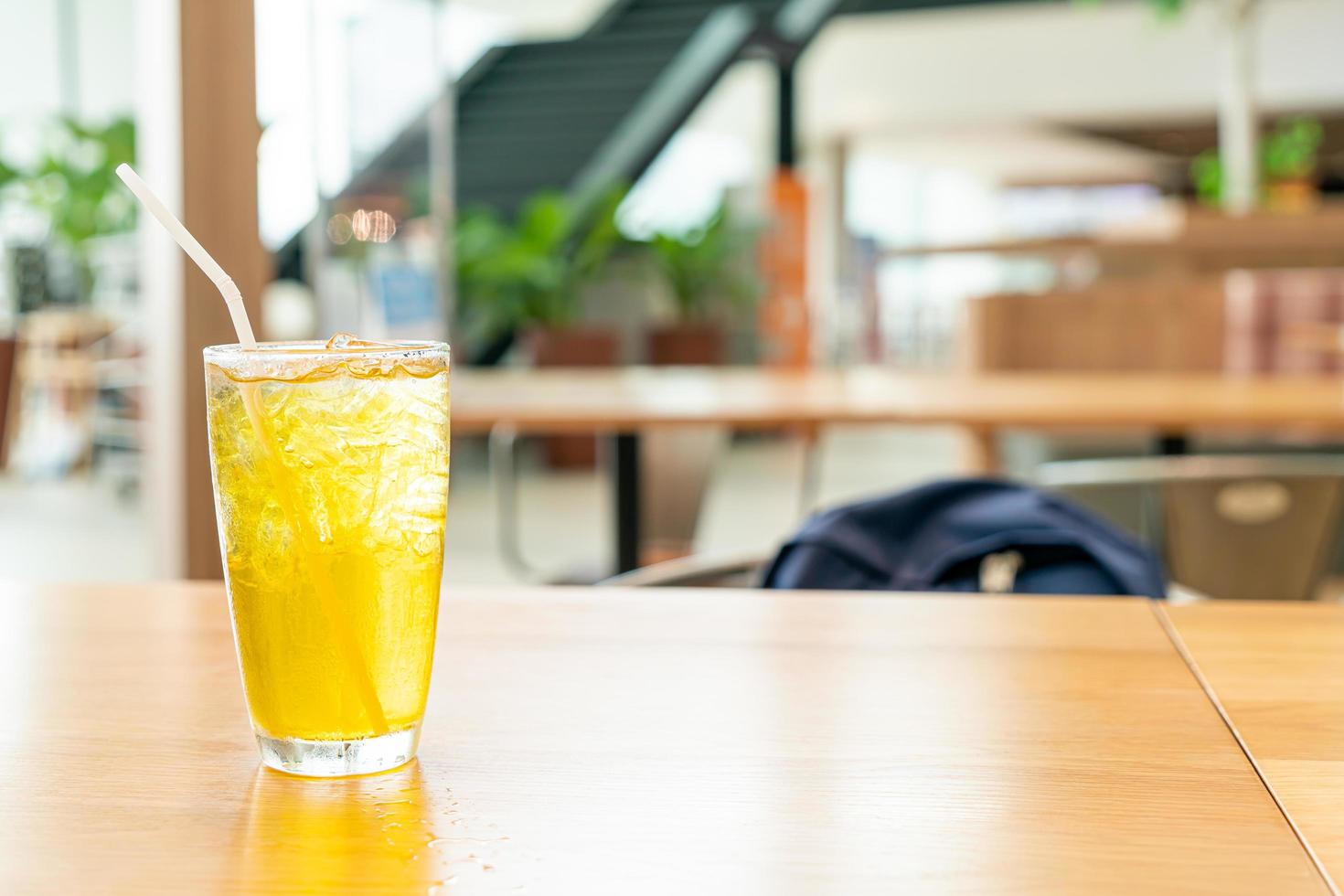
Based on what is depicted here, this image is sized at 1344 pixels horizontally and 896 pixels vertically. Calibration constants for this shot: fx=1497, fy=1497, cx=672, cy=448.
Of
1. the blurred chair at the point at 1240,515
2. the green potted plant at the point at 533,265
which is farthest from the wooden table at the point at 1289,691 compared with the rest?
the green potted plant at the point at 533,265

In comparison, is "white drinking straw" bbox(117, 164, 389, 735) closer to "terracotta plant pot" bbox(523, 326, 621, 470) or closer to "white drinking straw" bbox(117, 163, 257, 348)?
"white drinking straw" bbox(117, 163, 257, 348)

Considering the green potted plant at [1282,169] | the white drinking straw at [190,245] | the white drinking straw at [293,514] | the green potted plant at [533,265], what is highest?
the green potted plant at [1282,169]

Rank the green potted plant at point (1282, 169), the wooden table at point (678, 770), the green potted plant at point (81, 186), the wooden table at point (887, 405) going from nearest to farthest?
the wooden table at point (678, 770), the wooden table at point (887, 405), the green potted plant at point (81, 186), the green potted plant at point (1282, 169)

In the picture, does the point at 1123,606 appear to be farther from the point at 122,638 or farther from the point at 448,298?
the point at 448,298

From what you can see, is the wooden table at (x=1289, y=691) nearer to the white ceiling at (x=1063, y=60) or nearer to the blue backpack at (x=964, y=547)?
the blue backpack at (x=964, y=547)

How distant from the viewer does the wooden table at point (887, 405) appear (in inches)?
78.5

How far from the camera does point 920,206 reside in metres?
18.6

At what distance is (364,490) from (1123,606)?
1.34 ft

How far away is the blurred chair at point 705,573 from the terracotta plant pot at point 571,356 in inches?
223

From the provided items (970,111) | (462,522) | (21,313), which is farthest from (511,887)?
(970,111)

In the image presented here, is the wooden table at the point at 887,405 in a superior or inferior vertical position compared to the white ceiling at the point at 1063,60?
inferior

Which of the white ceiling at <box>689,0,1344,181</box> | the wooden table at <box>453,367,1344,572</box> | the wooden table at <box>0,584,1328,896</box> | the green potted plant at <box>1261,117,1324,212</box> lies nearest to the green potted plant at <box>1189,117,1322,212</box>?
the green potted plant at <box>1261,117,1324,212</box>

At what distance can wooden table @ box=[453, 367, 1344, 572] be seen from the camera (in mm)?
1995

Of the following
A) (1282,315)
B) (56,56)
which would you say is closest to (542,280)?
(1282,315)
